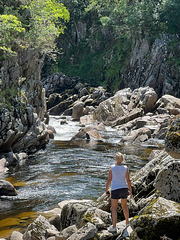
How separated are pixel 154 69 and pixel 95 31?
23.7 meters

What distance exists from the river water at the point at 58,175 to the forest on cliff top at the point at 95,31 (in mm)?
7925

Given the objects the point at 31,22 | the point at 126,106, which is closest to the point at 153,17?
the point at 126,106

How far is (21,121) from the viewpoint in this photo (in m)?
20.4

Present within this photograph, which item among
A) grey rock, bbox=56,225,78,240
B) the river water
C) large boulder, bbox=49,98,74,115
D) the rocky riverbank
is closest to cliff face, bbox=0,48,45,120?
the river water

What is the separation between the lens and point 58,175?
16500 mm

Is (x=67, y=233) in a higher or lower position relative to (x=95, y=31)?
lower

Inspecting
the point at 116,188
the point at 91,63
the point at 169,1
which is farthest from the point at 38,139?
the point at 91,63

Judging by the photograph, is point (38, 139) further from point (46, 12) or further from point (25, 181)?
point (46, 12)

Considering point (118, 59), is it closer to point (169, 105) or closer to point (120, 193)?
point (169, 105)

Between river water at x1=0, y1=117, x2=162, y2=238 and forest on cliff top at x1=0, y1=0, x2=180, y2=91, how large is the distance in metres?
7.92

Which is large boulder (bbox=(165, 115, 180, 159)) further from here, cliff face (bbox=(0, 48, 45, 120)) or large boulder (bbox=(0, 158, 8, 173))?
cliff face (bbox=(0, 48, 45, 120))

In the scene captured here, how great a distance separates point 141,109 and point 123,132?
4998 millimetres

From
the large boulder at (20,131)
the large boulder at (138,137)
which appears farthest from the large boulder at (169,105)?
the large boulder at (20,131)

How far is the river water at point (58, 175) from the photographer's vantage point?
1146 centimetres
